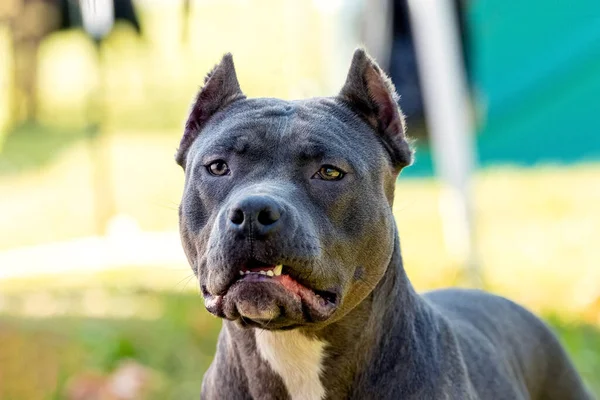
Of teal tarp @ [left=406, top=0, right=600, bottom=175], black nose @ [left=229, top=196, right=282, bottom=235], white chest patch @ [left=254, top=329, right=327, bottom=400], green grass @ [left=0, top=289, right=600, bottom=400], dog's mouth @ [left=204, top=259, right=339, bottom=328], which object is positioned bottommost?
green grass @ [left=0, top=289, right=600, bottom=400]

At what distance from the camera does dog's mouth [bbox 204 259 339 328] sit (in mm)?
3414

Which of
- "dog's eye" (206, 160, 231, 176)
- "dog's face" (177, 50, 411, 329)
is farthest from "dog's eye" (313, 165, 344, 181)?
"dog's eye" (206, 160, 231, 176)

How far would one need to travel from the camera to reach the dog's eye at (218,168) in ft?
12.4

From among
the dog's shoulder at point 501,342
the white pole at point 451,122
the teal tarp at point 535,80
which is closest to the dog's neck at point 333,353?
the dog's shoulder at point 501,342

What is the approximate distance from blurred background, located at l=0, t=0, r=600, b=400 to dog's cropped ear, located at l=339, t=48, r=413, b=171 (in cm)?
66

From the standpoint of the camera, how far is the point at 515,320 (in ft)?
16.0

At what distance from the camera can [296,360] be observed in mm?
3846

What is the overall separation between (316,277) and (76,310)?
4958 mm

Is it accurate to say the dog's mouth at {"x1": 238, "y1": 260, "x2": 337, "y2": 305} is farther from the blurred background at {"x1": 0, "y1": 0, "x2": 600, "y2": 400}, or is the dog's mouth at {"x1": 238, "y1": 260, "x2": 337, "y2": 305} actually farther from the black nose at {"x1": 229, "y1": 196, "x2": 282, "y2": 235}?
the blurred background at {"x1": 0, "y1": 0, "x2": 600, "y2": 400}

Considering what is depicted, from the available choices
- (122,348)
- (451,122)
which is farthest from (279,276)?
(451,122)

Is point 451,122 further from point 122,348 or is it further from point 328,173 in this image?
point 328,173

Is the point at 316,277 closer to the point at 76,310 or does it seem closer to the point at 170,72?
the point at 76,310

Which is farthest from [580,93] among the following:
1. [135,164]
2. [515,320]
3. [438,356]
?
[438,356]

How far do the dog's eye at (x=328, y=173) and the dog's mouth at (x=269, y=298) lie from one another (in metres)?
0.39
